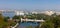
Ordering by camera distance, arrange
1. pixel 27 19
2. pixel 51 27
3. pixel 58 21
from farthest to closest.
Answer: pixel 27 19 < pixel 58 21 < pixel 51 27

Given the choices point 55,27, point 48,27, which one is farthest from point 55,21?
point 48,27

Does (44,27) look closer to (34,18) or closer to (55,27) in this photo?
(55,27)

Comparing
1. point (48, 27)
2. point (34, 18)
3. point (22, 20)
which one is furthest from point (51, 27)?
point (34, 18)

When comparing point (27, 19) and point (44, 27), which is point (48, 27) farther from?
point (27, 19)

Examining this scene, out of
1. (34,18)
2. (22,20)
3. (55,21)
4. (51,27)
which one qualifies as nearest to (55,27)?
(51,27)

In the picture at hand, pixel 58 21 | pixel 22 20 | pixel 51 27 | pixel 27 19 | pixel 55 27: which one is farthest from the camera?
pixel 27 19

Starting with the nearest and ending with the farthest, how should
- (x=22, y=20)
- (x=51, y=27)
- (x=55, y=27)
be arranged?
(x=51, y=27), (x=55, y=27), (x=22, y=20)

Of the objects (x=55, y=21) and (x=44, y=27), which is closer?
(x=44, y=27)

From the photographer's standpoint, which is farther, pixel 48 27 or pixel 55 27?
pixel 55 27
